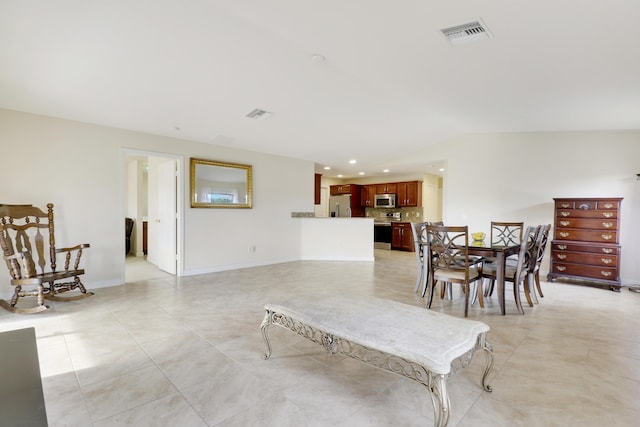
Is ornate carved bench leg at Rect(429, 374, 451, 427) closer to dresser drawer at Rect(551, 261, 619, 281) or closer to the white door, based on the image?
dresser drawer at Rect(551, 261, 619, 281)

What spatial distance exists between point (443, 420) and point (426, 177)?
28.1 ft

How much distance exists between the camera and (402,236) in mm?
9156

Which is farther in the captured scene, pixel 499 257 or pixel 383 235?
pixel 383 235

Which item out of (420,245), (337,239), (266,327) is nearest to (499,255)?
(420,245)

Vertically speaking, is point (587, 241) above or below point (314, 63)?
below

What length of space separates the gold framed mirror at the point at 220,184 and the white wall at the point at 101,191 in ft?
0.40

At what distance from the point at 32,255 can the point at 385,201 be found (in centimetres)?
813

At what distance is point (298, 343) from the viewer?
2.62 meters

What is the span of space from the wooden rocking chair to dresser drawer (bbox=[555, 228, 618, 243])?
6842 millimetres

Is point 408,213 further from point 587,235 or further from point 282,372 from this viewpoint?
point 282,372

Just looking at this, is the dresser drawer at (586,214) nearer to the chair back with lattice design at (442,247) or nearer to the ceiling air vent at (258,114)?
the chair back with lattice design at (442,247)

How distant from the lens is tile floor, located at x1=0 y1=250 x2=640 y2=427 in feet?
5.58

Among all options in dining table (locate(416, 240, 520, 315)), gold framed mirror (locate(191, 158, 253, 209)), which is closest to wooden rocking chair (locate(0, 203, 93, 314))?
gold framed mirror (locate(191, 158, 253, 209))

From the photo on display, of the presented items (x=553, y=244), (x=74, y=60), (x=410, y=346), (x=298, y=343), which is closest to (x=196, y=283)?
(x=298, y=343)
